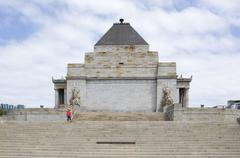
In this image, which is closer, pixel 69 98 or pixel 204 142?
pixel 204 142

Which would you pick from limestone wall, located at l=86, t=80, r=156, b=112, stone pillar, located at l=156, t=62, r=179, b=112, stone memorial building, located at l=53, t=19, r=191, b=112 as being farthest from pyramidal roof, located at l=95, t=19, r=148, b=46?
limestone wall, located at l=86, t=80, r=156, b=112

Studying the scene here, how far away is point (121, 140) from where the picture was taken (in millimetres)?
15461

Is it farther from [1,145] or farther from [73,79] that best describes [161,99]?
[1,145]

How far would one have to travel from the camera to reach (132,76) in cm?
3353

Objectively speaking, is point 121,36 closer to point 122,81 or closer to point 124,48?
point 124,48

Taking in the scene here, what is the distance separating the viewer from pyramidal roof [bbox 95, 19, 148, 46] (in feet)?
117

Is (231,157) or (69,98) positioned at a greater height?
(69,98)

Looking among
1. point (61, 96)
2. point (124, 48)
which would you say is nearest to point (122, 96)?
point (124, 48)

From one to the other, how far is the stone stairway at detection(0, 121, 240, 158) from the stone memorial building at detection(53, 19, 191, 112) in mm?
14674

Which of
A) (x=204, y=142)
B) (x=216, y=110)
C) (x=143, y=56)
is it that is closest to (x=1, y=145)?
(x=204, y=142)

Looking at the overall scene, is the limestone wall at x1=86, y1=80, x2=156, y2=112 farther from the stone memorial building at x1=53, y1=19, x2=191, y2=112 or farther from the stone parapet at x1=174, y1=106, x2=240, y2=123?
the stone parapet at x1=174, y1=106, x2=240, y2=123

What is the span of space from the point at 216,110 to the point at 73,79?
47.5 ft

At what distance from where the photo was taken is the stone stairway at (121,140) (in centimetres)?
1370

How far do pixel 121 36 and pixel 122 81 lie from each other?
525cm
